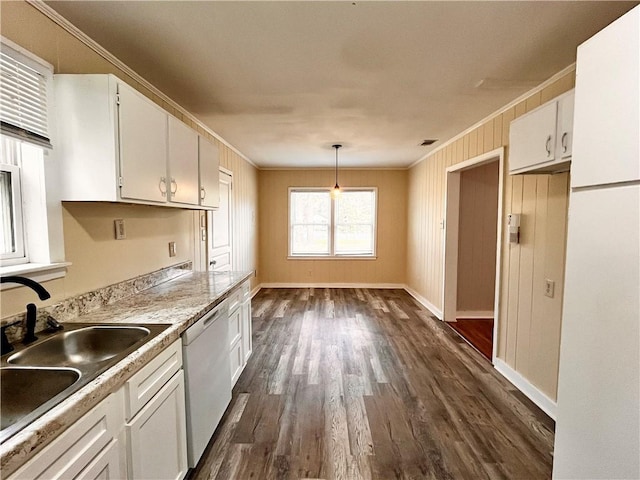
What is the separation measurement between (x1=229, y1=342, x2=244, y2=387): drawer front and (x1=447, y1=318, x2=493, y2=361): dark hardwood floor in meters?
2.51

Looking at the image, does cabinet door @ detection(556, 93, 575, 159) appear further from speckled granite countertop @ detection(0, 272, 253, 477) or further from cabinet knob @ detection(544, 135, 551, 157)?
speckled granite countertop @ detection(0, 272, 253, 477)

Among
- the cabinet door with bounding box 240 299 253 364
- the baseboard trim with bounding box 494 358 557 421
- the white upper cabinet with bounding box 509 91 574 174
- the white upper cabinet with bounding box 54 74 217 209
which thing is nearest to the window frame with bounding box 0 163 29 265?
the white upper cabinet with bounding box 54 74 217 209

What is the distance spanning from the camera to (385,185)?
643 cm

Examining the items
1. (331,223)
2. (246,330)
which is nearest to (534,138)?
(246,330)

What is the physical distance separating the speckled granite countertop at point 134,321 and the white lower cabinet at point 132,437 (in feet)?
0.12

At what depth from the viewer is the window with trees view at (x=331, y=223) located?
21.3 ft

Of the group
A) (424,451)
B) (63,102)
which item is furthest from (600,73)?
(63,102)

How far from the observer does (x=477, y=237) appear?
15.2 feet

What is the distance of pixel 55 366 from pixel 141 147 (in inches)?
45.2

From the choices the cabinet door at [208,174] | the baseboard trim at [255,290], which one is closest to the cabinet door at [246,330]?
the cabinet door at [208,174]

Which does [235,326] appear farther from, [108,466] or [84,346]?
[108,466]

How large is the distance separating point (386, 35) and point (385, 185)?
15.5 ft

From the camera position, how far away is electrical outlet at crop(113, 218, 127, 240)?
2.09m

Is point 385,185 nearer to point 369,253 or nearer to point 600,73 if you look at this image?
point 369,253
